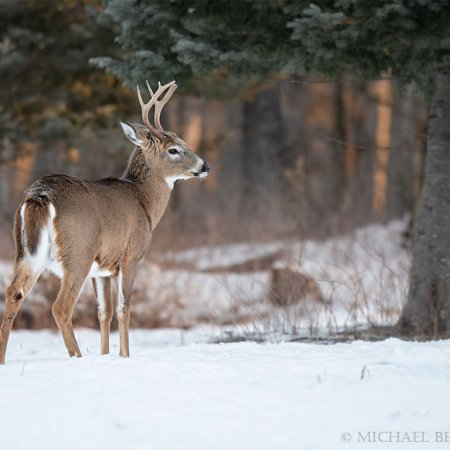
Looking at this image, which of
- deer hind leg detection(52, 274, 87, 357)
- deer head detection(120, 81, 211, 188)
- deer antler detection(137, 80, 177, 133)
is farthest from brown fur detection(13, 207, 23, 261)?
deer head detection(120, 81, 211, 188)

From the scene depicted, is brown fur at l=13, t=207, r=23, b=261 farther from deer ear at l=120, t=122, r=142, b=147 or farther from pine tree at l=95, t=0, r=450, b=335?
pine tree at l=95, t=0, r=450, b=335

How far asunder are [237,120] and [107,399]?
3328cm

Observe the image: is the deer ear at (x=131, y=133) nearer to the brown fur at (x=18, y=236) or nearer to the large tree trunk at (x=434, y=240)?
the brown fur at (x=18, y=236)

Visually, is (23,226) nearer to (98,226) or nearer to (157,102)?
(98,226)

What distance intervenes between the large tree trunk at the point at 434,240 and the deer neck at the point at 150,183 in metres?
2.46

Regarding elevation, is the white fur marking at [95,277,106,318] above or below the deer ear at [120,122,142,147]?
below

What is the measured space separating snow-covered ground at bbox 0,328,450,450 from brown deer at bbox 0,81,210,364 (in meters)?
0.63

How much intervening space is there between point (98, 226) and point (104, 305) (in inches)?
34.3

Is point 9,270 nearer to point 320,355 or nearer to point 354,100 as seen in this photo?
point 320,355

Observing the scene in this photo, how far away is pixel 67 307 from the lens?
241 inches

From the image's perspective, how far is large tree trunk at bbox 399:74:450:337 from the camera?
26.2 ft

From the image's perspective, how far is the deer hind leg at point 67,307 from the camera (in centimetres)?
611

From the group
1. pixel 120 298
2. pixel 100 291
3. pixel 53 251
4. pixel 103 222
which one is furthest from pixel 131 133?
pixel 53 251

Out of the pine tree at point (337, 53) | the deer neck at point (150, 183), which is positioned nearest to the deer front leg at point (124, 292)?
the deer neck at point (150, 183)
